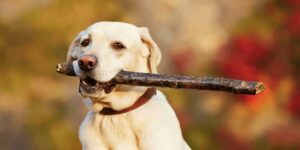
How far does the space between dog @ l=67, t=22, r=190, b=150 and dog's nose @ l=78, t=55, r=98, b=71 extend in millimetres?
105

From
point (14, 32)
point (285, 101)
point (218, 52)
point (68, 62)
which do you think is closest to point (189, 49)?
point (218, 52)

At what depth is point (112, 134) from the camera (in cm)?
478

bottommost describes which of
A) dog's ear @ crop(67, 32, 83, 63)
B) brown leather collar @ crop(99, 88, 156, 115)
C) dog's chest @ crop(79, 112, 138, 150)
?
dog's chest @ crop(79, 112, 138, 150)

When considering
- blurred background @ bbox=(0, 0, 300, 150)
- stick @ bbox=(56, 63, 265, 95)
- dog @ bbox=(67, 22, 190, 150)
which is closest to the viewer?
stick @ bbox=(56, 63, 265, 95)

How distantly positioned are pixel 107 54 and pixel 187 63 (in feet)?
21.7

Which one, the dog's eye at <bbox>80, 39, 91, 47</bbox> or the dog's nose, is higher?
the dog's eye at <bbox>80, 39, 91, 47</bbox>

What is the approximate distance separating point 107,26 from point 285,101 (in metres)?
6.58

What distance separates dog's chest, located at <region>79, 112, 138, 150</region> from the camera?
476cm

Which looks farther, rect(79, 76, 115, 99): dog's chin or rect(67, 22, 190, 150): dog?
rect(67, 22, 190, 150): dog

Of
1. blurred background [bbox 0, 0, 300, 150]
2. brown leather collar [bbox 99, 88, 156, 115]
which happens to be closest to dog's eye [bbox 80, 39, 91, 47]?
brown leather collar [bbox 99, 88, 156, 115]

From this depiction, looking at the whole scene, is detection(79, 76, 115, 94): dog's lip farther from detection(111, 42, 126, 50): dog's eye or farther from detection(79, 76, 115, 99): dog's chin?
detection(111, 42, 126, 50): dog's eye

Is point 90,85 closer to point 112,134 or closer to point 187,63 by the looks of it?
point 112,134

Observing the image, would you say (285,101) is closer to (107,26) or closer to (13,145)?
(13,145)

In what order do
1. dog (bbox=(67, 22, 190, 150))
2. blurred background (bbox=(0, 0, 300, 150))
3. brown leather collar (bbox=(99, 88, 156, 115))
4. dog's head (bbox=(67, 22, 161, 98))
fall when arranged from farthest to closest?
blurred background (bbox=(0, 0, 300, 150)) → brown leather collar (bbox=(99, 88, 156, 115)) → dog (bbox=(67, 22, 190, 150)) → dog's head (bbox=(67, 22, 161, 98))
